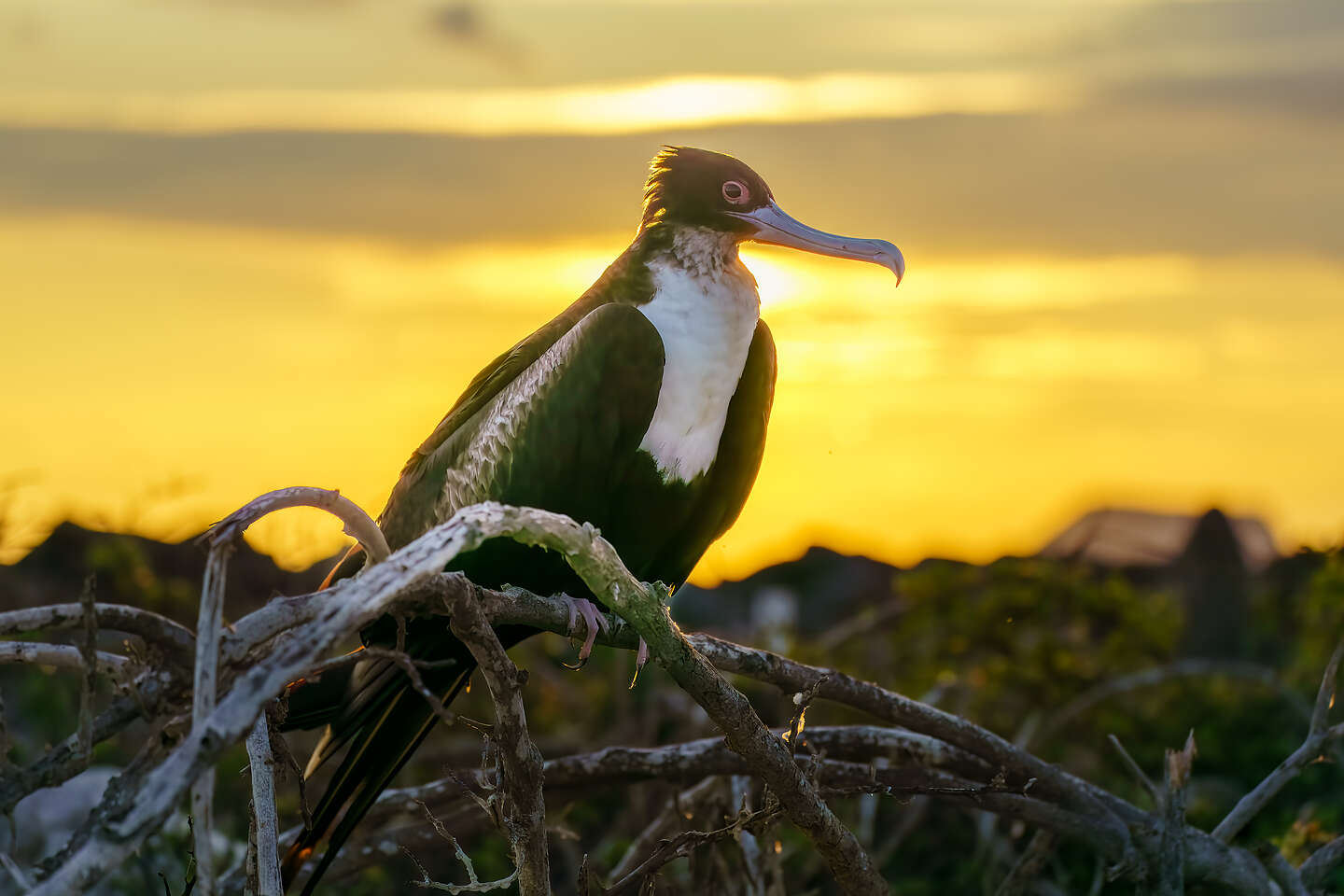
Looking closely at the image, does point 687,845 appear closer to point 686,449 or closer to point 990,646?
point 686,449

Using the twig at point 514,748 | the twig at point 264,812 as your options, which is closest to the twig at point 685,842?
the twig at point 514,748

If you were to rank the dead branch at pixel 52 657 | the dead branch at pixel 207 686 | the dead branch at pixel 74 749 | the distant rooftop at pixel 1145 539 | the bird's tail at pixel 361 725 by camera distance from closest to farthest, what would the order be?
the dead branch at pixel 207 686, the dead branch at pixel 74 749, the dead branch at pixel 52 657, the bird's tail at pixel 361 725, the distant rooftop at pixel 1145 539

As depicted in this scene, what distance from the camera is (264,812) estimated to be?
2600mm

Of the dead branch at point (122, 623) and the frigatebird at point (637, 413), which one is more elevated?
the frigatebird at point (637, 413)

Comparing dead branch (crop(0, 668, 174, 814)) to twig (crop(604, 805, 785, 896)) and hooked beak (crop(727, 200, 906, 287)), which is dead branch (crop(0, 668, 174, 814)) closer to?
twig (crop(604, 805, 785, 896))

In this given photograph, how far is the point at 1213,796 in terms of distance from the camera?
23.6 feet

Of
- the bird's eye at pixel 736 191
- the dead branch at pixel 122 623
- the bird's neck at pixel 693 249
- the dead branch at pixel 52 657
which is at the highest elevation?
the bird's eye at pixel 736 191

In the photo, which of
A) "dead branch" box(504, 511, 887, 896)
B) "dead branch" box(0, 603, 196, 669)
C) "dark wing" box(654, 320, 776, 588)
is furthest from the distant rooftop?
"dead branch" box(0, 603, 196, 669)

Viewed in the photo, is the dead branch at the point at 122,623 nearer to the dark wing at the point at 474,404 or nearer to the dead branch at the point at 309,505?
the dead branch at the point at 309,505

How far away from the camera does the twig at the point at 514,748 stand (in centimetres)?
257

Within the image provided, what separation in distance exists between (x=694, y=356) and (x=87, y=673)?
6.84 ft

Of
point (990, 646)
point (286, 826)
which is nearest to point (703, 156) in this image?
point (990, 646)

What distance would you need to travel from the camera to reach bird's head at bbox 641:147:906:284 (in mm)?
4082

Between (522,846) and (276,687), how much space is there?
95 cm
